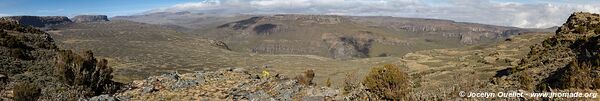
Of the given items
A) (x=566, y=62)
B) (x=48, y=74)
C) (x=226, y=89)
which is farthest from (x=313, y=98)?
(x=48, y=74)

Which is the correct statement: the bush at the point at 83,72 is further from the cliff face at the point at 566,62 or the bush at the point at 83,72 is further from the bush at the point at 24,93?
the cliff face at the point at 566,62

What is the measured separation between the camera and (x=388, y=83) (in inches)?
770

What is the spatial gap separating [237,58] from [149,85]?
146456mm

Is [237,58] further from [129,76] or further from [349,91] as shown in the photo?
[349,91]

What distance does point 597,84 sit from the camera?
18.4 meters

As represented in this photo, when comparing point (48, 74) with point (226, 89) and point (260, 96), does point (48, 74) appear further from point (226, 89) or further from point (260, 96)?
point (260, 96)

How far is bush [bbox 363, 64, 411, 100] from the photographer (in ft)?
61.1

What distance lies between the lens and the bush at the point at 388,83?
733 inches

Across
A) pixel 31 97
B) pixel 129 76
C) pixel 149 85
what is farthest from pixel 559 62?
pixel 129 76

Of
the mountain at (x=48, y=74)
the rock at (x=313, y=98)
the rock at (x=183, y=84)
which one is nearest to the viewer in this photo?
the rock at (x=313, y=98)

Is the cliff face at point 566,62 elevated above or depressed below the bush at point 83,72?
above

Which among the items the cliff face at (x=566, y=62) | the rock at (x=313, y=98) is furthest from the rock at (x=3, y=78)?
the cliff face at (x=566, y=62)

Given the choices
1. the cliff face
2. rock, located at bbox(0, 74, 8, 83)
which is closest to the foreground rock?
the cliff face

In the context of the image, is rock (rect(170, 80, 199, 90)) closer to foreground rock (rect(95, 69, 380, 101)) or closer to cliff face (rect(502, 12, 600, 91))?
foreground rock (rect(95, 69, 380, 101))
